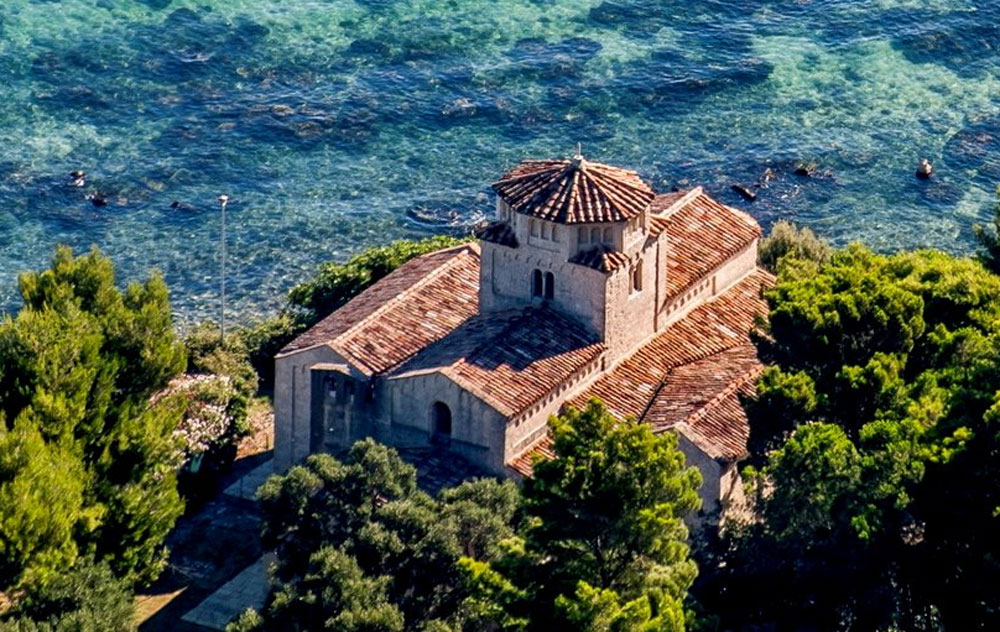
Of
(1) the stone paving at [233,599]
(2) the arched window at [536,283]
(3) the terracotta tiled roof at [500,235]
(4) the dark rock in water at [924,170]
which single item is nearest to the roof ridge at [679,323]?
(2) the arched window at [536,283]

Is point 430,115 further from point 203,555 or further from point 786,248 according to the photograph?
point 203,555

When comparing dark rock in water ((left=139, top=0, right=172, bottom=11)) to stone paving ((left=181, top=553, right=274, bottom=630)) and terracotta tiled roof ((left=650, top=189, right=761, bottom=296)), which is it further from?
stone paving ((left=181, top=553, right=274, bottom=630))

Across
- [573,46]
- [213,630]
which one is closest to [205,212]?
[573,46]

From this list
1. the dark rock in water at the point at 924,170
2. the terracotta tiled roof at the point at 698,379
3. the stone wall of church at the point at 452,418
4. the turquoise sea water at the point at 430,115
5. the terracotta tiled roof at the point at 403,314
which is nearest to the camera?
the terracotta tiled roof at the point at 698,379

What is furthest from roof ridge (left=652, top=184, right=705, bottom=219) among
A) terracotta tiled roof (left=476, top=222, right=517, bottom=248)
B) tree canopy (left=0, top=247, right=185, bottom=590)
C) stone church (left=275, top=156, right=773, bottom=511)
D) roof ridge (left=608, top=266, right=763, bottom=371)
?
tree canopy (left=0, top=247, right=185, bottom=590)

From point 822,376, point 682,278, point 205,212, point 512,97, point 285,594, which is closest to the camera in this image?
point 285,594

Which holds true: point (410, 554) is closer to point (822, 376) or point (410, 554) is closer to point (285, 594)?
point (285, 594)

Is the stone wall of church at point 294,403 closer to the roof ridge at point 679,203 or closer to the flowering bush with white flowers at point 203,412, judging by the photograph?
the flowering bush with white flowers at point 203,412
